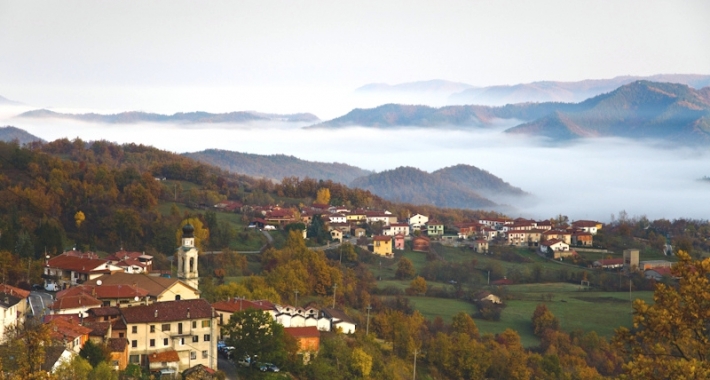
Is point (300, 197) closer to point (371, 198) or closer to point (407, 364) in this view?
point (371, 198)

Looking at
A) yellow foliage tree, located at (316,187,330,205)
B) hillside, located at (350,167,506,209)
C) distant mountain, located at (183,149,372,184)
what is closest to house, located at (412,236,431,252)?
yellow foliage tree, located at (316,187,330,205)

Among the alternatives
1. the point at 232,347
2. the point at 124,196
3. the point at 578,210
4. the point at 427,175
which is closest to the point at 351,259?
the point at 124,196

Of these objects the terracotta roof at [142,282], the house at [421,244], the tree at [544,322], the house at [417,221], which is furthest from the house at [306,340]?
the house at [417,221]

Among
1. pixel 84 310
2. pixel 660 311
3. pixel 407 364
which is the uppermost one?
pixel 660 311

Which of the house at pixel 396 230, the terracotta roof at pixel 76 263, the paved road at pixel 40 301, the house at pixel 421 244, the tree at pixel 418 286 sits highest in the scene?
the terracotta roof at pixel 76 263

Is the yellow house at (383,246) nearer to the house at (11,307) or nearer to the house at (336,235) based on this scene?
the house at (336,235)

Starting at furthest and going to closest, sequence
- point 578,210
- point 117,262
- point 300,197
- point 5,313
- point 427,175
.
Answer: point 427,175 < point 578,210 < point 300,197 < point 117,262 < point 5,313
